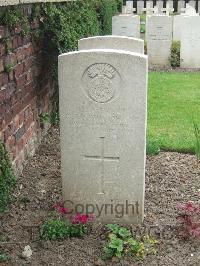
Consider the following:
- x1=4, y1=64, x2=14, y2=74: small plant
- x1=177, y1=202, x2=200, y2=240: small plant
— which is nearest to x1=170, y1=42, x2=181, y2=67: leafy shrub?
x1=4, y1=64, x2=14, y2=74: small plant

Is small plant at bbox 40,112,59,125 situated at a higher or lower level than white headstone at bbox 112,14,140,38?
lower

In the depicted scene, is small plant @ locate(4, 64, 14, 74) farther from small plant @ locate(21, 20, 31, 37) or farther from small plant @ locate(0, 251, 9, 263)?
small plant @ locate(0, 251, 9, 263)

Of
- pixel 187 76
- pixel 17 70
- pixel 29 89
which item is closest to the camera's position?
pixel 17 70

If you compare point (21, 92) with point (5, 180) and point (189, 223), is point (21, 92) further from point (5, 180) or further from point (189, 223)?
point (189, 223)

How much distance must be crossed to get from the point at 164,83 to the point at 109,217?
6.32m

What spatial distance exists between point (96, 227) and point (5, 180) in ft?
2.69

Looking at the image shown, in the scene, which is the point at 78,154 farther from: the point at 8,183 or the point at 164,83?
the point at 164,83

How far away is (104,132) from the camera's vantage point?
373cm

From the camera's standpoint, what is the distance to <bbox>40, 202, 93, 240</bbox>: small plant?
3594mm

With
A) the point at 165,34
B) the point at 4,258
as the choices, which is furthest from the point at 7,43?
the point at 165,34

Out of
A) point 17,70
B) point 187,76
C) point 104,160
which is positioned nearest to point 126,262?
point 104,160

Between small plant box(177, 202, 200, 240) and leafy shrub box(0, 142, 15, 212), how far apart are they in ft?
4.46

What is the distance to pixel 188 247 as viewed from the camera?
357 centimetres

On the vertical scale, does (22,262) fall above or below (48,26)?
below
